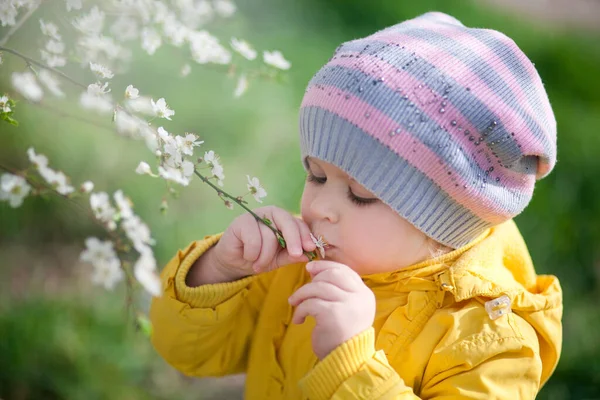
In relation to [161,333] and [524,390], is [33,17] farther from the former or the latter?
[524,390]

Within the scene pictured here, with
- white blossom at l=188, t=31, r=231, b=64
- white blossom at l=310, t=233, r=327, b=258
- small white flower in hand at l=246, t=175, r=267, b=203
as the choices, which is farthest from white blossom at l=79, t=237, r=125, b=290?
white blossom at l=188, t=31, r=231, b=64

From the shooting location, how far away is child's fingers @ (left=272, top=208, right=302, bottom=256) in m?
1.19

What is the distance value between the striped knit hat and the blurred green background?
69cm

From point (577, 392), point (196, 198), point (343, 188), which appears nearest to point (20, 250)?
point (196, 198)

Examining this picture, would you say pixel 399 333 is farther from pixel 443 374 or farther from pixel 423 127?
pixel 423 127

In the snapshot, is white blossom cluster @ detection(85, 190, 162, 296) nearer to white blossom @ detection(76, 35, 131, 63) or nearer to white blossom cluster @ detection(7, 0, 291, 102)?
white blossom cluster @ detection(7, 0, 291, 102)

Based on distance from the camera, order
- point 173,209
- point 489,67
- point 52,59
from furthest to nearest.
Answer: 1. point 173,209
2. point 52,59
3. point 489,67

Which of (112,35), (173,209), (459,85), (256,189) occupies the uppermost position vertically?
(459,85)

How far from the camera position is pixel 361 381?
1078 mm

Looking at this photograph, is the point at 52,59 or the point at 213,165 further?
the point at 52,59

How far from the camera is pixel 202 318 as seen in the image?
4.38 ft

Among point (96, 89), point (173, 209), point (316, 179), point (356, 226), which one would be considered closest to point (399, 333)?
point (356, 226)

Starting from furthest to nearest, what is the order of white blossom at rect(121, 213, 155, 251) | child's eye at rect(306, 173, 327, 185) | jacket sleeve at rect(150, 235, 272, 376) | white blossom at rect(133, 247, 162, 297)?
1. jacket sleeve at rect(150, 235, 272, 376)
2. child's eye at rect(306, 173, 327, 185)
3. white blossom at rect(121, 213, 155, 251)
4. white blossom at rect(133, 247, 162, 297)

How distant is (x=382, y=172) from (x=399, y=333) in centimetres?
31
